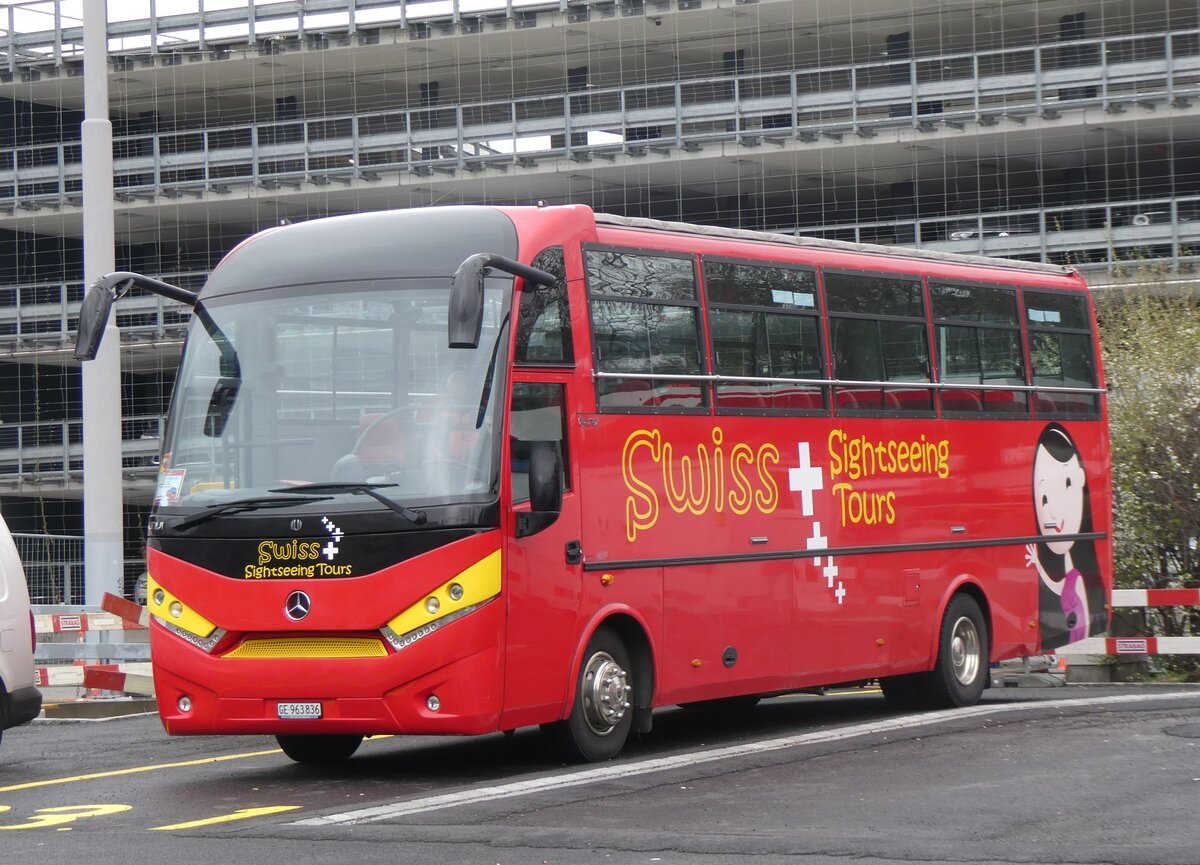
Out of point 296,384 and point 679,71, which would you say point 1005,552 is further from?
point 679,71

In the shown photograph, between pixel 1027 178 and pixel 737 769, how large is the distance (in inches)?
1143

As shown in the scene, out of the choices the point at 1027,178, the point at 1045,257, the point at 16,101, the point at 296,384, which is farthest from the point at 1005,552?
the point at 16,101

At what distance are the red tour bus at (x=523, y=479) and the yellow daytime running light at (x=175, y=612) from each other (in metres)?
0.02

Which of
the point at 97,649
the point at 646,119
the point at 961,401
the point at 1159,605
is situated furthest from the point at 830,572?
the point at 646,119

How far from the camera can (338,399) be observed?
1184cm

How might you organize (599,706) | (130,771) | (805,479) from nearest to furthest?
(599,706), (130,771), (805,479)

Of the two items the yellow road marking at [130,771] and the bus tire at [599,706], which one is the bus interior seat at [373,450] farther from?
the yellow road marking at [130,771]

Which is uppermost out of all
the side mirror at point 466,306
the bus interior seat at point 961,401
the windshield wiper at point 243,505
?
the side mirror at point 466,306

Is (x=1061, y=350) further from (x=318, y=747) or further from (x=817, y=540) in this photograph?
(x=318, y=747)

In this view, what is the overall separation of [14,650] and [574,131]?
26728 millimetres

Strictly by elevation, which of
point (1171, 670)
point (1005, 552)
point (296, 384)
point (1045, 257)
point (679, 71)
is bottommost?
point (1171, 670)

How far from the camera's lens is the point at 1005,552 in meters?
17.0

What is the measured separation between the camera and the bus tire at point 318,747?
42.8 feet

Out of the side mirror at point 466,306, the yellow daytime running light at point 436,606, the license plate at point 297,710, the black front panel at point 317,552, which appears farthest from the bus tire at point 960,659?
the side mirror at point 466,306
